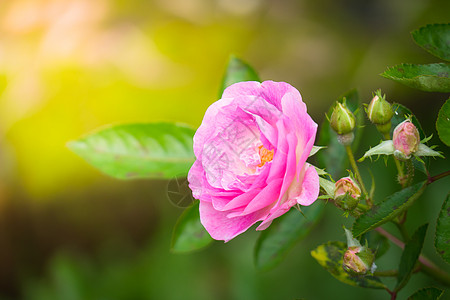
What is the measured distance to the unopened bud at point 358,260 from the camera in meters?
0.69

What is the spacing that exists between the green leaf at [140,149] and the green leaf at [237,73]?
0.11 metres

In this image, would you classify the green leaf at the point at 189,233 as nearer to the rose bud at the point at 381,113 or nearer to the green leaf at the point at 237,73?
the green leaf at the point at 237,73

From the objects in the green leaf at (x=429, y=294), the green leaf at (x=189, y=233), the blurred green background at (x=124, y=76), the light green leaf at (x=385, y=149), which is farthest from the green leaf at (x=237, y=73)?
the blurred green background at (x=124, y=76)

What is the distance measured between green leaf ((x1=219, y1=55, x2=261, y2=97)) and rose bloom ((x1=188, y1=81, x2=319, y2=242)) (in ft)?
0.79

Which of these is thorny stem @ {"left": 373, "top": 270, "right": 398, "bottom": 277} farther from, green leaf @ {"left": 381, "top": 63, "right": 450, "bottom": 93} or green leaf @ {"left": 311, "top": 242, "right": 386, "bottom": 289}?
green leaf @ {"left": 381, "top": 63, "right": 450, "bottom": 93}

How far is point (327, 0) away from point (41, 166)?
5.14 ft

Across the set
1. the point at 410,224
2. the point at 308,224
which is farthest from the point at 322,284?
the point at 308,224

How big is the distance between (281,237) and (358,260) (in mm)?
253

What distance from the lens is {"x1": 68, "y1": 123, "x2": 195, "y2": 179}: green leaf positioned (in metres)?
0.93

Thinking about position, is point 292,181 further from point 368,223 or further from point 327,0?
point 327,0

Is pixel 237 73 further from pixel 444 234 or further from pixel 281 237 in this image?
pixel 444 234

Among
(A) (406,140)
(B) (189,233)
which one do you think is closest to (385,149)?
(A) (406,140)

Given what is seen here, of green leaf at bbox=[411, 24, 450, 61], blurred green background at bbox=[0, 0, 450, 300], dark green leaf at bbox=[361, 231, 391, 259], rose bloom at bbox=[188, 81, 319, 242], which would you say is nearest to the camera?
rose bloom at bbox=[188, 81, 319, 242]

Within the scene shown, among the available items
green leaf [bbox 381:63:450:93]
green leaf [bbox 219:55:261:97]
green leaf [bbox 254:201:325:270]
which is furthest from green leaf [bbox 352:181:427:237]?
green leaf [bbox 219:55:261:97]
